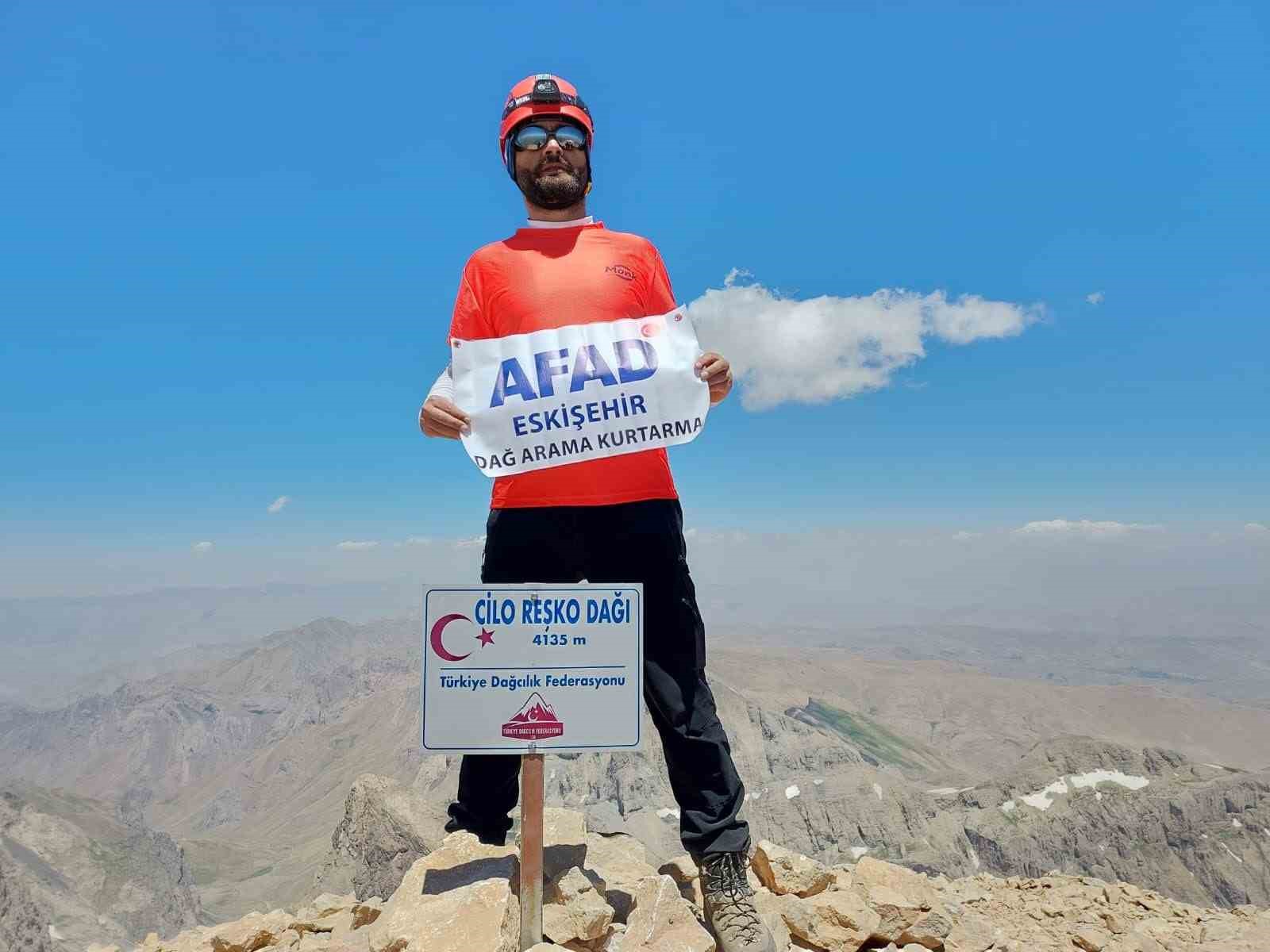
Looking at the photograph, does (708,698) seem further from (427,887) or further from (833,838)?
(833,838)

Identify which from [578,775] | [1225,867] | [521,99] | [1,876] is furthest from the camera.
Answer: [578,775]

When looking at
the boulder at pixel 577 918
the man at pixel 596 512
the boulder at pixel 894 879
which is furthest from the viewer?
the boulder at pixel 894 879

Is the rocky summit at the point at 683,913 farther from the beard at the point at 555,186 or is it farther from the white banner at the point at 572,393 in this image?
the beard at the point at 555,186

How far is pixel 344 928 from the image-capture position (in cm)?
531

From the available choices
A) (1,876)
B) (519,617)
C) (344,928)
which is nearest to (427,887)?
(519,617)

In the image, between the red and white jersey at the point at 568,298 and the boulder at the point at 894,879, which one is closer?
the red and white jersey at the point at 568,298

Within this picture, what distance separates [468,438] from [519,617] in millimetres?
927

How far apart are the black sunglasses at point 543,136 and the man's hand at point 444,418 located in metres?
1.51

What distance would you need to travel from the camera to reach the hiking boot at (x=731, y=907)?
3799 millimetres

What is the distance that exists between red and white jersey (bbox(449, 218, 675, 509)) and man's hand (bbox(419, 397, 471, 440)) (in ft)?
1.14

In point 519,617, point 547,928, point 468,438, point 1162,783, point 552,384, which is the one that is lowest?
point 1162,783

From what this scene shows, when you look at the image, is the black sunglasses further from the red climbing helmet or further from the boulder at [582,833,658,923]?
the boulder at [582,833,658,923]

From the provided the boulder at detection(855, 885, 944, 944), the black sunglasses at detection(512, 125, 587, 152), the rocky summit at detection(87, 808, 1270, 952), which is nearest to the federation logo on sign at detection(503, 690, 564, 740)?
the rocky summit at detection(87, 808, 1270, 952)

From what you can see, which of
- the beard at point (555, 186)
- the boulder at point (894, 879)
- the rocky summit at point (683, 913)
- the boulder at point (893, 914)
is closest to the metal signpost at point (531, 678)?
the rocky summit at point (683, 913)
